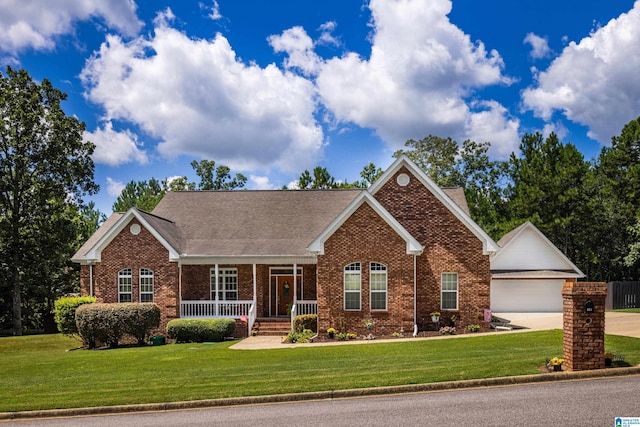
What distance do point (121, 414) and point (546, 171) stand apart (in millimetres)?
40632

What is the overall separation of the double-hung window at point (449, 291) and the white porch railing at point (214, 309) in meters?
8.84

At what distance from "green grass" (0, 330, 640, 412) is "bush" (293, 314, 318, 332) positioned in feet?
11.7

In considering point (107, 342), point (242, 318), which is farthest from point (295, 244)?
point (107, 342)

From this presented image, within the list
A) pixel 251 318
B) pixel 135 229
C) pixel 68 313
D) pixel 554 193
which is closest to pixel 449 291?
pixel 251 318

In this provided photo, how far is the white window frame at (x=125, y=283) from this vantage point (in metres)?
26.0

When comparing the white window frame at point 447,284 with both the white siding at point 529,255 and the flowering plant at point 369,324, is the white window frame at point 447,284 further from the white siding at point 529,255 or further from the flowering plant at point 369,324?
the white siding at point 529,255

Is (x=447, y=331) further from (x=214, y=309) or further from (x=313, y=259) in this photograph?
(x=214, y=309)

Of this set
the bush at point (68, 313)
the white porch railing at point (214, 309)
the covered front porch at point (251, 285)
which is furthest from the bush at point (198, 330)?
the bush at point (68, 313)

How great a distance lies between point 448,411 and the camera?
1009cm

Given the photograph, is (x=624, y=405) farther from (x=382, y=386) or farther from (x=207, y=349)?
(x=207, y=349)

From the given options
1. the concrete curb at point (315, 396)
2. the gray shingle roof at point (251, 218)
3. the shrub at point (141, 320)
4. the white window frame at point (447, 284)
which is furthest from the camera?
the gray shingle roof at point (251, 218)

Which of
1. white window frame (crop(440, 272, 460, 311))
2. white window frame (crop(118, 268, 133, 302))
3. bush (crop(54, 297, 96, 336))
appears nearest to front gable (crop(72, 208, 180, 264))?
white window frame (crop(118, 268, 133, 302))

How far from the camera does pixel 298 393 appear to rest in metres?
11.8

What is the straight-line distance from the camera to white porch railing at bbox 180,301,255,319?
2620 cm
